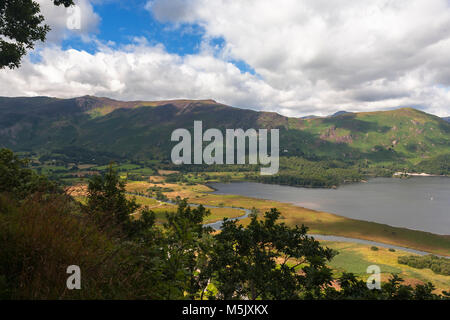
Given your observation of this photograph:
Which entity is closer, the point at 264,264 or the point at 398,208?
the point at 264,264

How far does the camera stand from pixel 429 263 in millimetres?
51625

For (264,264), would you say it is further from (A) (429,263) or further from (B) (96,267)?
(A) (429,263)

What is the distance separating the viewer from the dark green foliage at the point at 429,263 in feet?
160

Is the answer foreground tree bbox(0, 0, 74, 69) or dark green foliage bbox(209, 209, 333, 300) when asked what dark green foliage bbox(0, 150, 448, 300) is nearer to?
dark green foliage bbox(209, 209, 333, 300)

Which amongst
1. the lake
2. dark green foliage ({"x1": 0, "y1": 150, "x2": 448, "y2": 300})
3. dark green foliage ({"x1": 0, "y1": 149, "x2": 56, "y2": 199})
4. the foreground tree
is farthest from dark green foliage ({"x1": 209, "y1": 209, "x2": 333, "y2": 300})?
the lake

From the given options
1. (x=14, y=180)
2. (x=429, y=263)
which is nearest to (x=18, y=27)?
(x=14, y=180)

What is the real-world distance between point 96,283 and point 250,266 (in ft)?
16.5

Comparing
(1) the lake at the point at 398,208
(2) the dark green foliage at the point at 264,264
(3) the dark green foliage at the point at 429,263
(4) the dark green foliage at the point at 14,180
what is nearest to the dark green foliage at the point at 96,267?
(2) the dark green foliage at the point at 264,264

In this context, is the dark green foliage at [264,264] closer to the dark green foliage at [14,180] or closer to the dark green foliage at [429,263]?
the dark green foliage at [14,180]

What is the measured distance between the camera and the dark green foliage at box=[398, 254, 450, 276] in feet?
160
